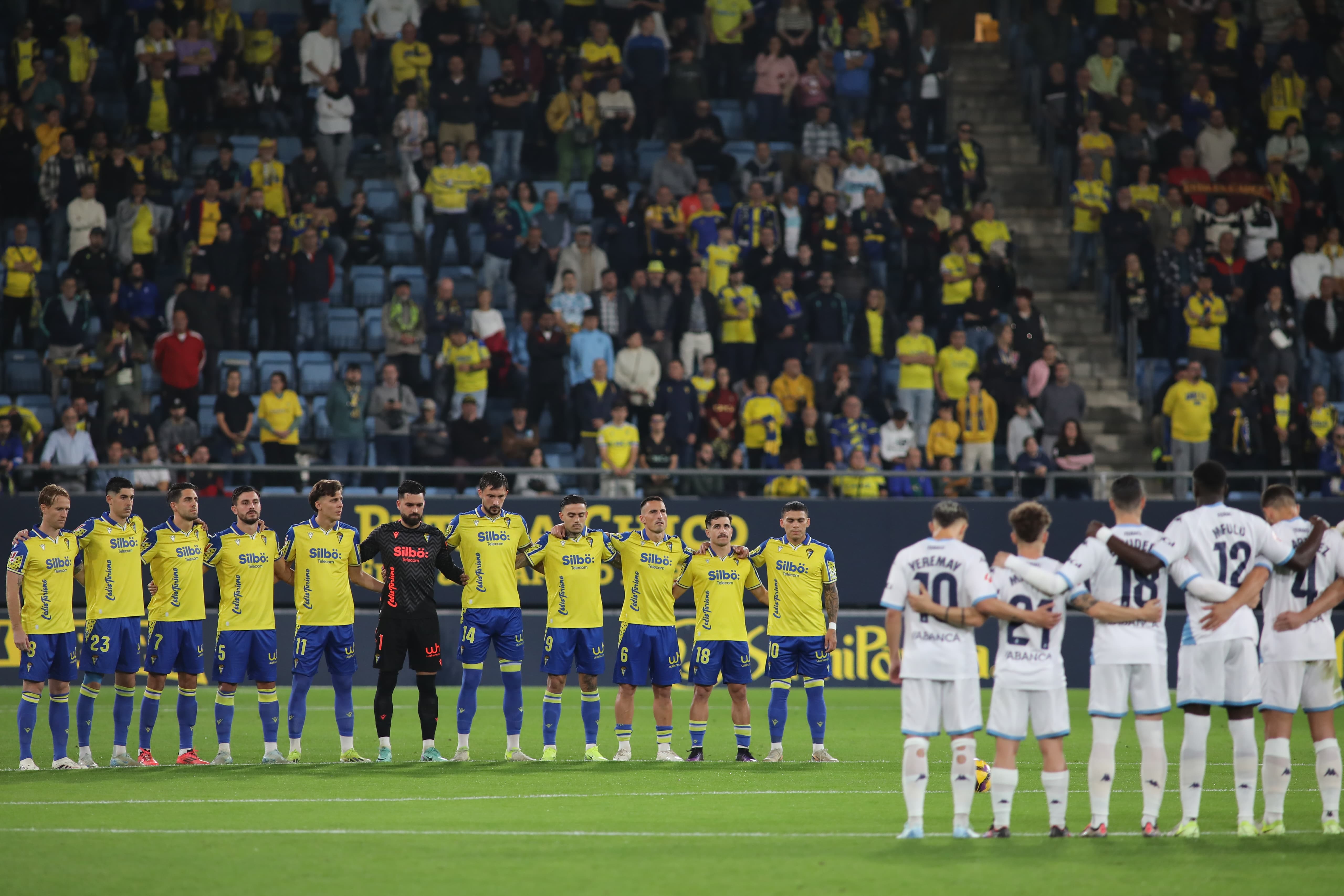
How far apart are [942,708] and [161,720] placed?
11.5 m

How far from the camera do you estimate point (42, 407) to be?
73.9 feet

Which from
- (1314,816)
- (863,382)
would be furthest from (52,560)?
(863,382)

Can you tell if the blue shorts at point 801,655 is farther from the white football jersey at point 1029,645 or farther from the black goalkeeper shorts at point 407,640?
the white football jersey at point 1029,645

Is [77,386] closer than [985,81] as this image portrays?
Yes

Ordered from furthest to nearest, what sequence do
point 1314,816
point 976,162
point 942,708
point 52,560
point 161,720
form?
1. point 976,162
2. point 161,720
3. point 52,560
4. point 1314,816
5. point 942,708

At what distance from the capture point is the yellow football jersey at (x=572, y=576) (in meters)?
15.1

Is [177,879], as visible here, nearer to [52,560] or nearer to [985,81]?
[52,560]

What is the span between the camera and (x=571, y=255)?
2408 cm

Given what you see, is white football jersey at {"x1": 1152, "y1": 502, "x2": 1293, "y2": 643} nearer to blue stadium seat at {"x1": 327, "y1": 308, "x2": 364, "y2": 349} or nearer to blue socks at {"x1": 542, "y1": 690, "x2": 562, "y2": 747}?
blue socks at {"x1": 542, "y1": 690, "x2": 562, "y2": 747}

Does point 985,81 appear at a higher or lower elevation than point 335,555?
higher

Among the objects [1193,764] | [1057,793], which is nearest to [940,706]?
[1057,793]

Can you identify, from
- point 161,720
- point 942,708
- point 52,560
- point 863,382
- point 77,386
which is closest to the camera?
point 942,708

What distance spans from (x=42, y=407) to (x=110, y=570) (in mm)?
9266

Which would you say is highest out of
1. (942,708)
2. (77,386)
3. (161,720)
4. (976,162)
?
(976,162)
